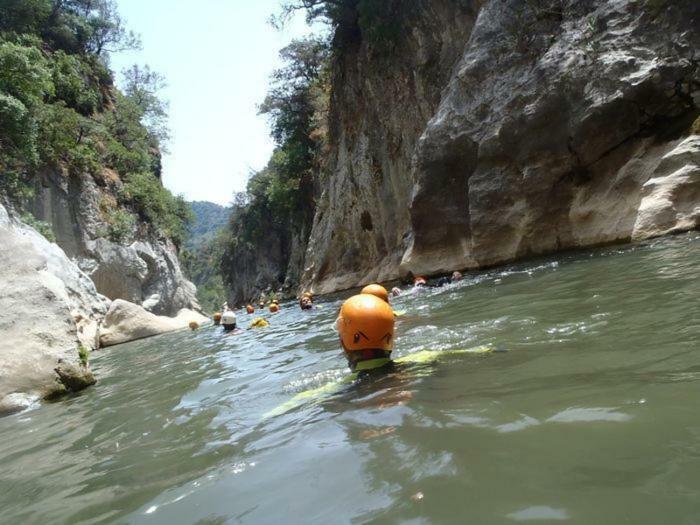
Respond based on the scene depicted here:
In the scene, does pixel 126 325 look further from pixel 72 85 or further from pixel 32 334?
pixel 72 85

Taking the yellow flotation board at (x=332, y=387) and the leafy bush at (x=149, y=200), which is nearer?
the yellow flotation board at (x=332, y=387)

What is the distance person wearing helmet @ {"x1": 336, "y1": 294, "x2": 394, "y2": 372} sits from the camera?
15.3 feet

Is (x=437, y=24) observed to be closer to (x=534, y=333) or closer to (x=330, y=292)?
(x=330, y=292)

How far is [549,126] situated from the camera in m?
13.6

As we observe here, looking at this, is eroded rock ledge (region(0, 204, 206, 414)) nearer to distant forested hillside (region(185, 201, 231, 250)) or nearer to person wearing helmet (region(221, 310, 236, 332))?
person wearing helmet (region(221, 310, 236, 332))

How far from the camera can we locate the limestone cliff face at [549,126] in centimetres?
1170

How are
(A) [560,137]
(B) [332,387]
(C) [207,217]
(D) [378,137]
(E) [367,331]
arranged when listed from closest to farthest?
(B) [332,387] < (E) [367,331] < (A) [560,137] < (D) [378,137] < (C) [207,217]

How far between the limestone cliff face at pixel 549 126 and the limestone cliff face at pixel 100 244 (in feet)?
45.9

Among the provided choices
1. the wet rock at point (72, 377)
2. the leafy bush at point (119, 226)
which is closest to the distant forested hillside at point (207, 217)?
the leafy bush at point (119, 226)

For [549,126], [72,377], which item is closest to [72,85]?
[549,126]

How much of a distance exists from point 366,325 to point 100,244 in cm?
2260

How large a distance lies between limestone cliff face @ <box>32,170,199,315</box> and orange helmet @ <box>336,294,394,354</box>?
2161cm

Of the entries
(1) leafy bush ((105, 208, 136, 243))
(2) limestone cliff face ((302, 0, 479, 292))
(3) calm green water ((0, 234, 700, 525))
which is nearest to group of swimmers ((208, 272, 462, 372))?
(3) calm green water ((0, 234, 700, 525))

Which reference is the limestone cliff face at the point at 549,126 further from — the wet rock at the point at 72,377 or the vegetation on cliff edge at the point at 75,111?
the vegetation on cliff edge at the point at 75,111
